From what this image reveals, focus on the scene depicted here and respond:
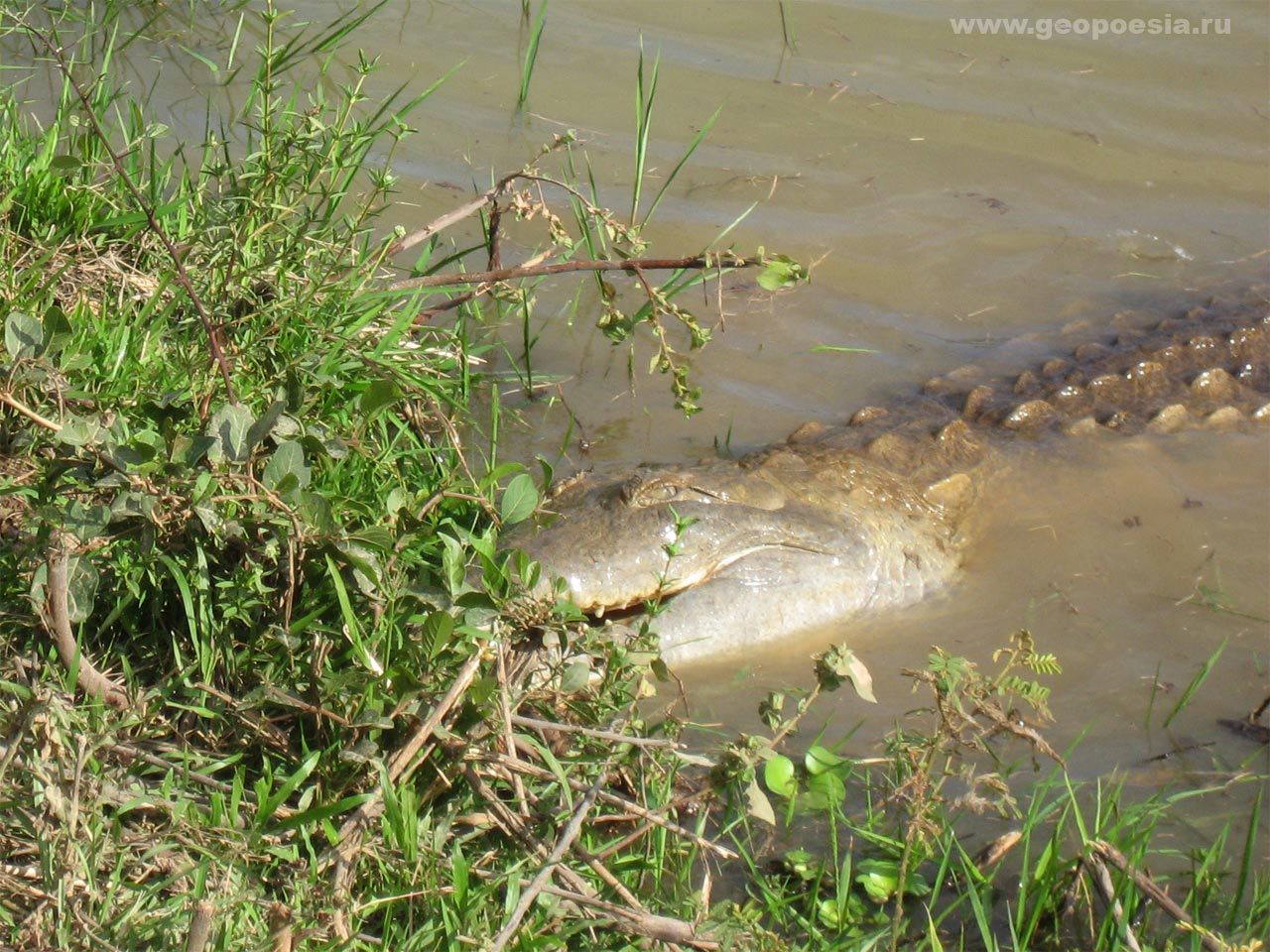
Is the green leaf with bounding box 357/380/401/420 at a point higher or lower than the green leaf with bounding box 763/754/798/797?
higher

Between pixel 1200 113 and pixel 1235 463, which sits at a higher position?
pixel 1200 113

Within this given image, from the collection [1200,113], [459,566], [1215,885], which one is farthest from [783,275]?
[1200,113]

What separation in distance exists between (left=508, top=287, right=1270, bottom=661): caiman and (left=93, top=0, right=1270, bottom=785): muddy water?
0.36 feet

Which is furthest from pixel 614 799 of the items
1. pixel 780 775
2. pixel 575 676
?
pixel 780 775

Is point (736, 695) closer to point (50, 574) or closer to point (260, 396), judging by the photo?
point (260, 396)

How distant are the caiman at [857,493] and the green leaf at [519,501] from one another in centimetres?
20

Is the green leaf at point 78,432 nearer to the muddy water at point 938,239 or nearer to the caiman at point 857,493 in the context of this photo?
the caiman at point 857,493

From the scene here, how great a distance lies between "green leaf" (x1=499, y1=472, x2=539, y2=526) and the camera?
235 cm

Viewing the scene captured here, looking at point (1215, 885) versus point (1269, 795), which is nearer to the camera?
point (1215, 885)

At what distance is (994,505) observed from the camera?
425 centimetres

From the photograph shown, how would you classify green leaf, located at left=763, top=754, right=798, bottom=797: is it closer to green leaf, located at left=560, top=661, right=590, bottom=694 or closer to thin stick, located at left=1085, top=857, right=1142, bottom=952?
green leaf, located at left=560, top=661, right=590, bottom=694

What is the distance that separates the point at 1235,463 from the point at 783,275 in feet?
8.25

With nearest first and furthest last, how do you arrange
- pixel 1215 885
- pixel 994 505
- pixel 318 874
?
pixel 318 874, pixel 1215 885, pixel 994 505

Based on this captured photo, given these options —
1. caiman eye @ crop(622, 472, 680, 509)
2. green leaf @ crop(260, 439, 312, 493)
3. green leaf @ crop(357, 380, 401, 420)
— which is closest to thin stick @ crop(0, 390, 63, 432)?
green leaf @ crop(260, 439, 312, 493)
